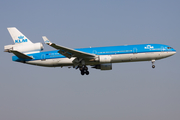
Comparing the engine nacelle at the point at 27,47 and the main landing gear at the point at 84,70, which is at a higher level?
the engine nacelle at the point at 27,47

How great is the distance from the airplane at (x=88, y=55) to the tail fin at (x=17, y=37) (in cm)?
100

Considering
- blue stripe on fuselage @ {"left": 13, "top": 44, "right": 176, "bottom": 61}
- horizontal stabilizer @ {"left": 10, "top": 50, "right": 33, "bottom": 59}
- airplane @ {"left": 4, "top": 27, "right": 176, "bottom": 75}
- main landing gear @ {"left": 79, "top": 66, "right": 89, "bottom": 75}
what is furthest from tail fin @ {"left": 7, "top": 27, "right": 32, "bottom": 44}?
main landing gear @ {"left": 79, "top": 66, "right": 89, "bottom": 75}

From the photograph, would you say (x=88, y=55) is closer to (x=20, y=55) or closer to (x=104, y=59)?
(x=104, y=59)

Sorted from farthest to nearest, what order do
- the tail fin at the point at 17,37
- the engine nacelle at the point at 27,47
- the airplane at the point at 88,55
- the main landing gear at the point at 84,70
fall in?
1. the tail fin at the point at 17,37
2. the engine nacelle at the point at 27,47
3. the main landing gear at the point at 84,70
4. the airplane at the point at 88,55

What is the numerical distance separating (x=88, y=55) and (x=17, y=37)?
14.3m

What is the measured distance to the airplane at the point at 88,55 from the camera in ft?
171

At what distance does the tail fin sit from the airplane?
100cm

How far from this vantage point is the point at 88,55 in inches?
2034

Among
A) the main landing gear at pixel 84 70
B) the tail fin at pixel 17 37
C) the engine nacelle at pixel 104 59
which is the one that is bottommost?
the main landing gear at pixel 84 70

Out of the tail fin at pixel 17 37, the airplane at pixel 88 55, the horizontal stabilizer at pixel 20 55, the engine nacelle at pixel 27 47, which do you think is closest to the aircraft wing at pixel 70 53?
the airplane at pixel 88 55

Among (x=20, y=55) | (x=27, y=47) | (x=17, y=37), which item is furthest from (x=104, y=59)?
(x=17, y=37)

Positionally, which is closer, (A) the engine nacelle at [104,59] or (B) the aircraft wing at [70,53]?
(B) the aircraft wing at [70,53]

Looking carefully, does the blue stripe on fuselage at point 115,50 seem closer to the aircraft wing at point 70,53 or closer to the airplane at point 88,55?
the airplane at point 88,55

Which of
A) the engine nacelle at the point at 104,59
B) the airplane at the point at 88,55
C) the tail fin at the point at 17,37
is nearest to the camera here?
the engine nacelle at the point at 104,59
